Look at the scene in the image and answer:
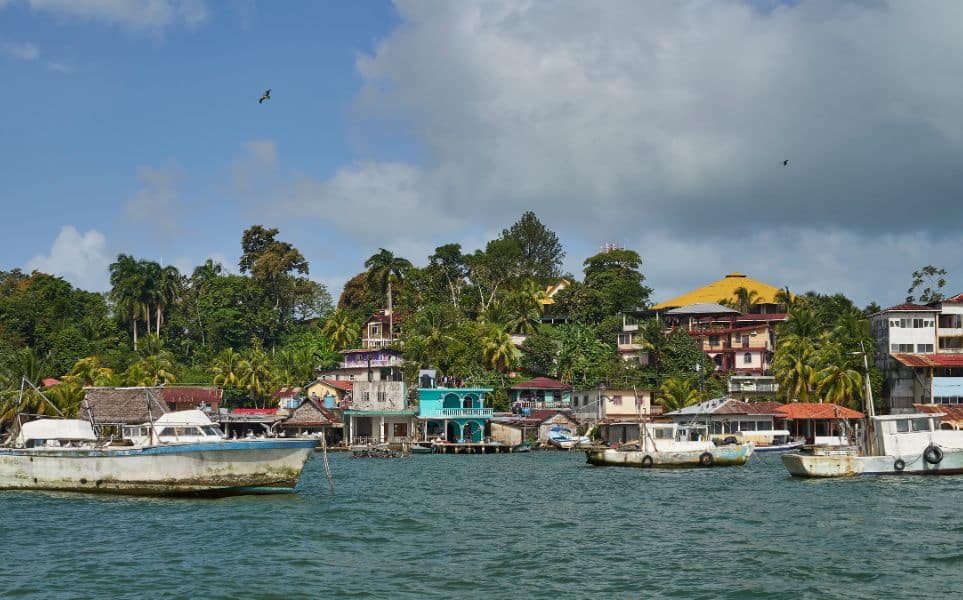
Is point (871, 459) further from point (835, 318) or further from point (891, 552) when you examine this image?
point (835, 318)

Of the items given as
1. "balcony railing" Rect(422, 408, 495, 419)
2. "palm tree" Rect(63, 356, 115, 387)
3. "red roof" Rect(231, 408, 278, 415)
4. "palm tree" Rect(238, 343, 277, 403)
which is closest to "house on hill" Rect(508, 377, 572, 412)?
"balcony railing" Rect(422, 408, 495, 419)

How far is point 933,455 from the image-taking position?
49656 millimetres

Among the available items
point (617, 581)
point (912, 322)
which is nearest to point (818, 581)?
point (617, 581)

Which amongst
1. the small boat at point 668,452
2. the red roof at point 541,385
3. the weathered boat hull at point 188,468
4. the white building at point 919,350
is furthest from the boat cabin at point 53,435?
the white building at point 919,350

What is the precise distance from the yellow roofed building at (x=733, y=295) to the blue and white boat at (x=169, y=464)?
3114 inches

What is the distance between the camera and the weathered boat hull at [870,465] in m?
49.9

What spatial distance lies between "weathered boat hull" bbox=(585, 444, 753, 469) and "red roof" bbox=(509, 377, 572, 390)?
35.0 metres

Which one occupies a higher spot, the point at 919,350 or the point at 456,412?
the point at 919,350

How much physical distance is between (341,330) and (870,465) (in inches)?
2915

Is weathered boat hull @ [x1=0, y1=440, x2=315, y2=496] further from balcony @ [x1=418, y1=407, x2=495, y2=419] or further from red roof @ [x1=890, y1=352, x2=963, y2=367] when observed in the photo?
red roof @ [x1=890, y1=352, x2=963, y2=367]

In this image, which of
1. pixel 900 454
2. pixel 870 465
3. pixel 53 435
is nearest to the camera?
pixel 53 435

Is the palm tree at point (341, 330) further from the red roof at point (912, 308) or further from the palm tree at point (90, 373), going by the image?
the red roof at point (912, 308)

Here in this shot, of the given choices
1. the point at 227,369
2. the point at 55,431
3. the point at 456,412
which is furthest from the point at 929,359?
the point at 55,431

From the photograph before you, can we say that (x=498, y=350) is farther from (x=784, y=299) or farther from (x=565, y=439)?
(x=784, y=299)
